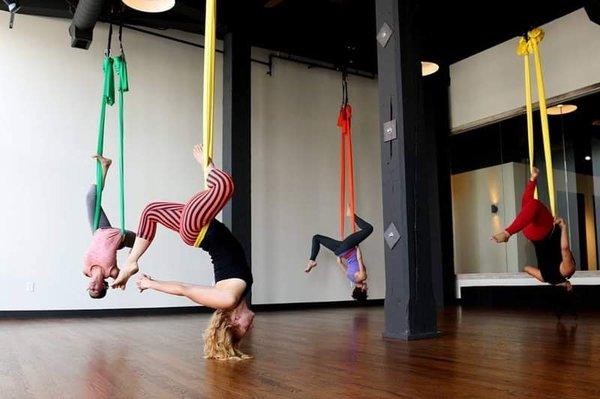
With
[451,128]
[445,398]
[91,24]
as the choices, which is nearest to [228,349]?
[445,398]

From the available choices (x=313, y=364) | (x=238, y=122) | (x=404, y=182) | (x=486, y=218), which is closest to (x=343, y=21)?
(x=238, y=122)

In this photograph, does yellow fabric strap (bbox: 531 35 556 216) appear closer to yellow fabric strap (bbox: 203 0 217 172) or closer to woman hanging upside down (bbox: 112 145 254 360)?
woman hanging upside down (bbox: 112 145 254 360)

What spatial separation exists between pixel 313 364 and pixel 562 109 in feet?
20.4

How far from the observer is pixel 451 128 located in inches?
365

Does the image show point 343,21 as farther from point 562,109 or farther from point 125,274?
point 125,274

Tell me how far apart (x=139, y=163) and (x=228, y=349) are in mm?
4816

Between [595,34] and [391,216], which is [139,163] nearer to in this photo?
[391,216]

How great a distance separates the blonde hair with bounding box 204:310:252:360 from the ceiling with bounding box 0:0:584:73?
4.70m

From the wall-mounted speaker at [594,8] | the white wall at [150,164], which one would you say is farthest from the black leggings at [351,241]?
the wall-mounted speaker at [594,8]

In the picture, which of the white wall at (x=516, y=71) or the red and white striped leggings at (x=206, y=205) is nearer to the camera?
the red and white striped leggings at (x=206, y=205)

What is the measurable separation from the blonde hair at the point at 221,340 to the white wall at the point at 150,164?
169 inches

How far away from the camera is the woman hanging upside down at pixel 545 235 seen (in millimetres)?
5047

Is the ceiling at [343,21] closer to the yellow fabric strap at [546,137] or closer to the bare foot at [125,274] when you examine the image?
the yellow fabric strap at [546,137]

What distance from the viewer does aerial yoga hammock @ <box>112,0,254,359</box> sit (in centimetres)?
297
